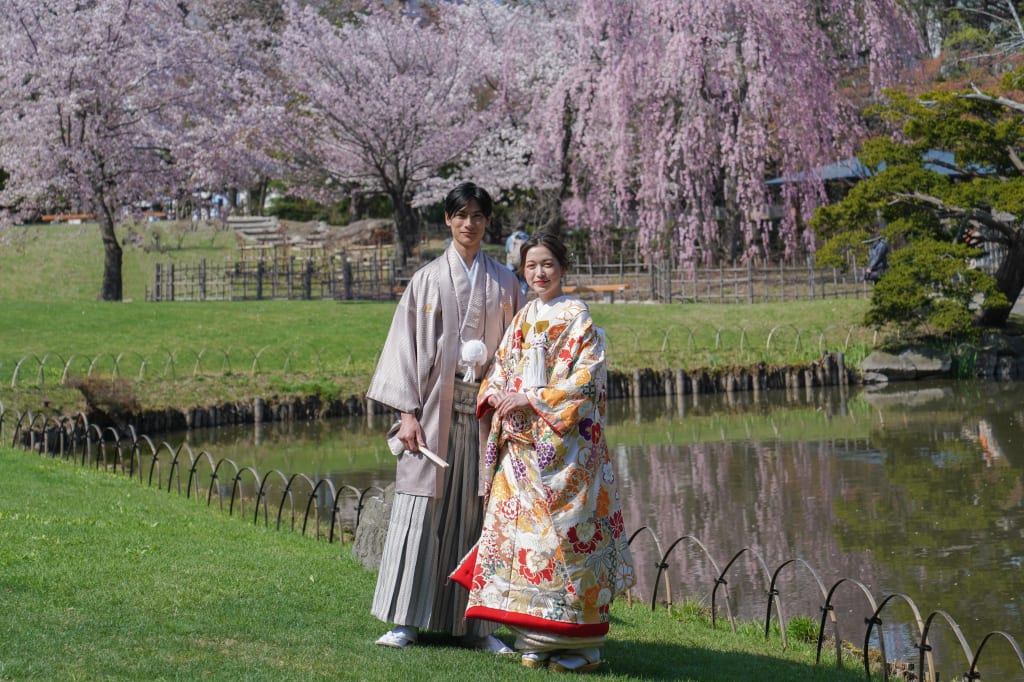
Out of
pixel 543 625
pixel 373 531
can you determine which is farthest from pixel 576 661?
pixel 373 531

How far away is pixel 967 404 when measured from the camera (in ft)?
49.7

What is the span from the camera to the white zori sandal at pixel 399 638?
436cm

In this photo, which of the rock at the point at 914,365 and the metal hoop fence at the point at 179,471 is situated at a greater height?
the rock at the point at 914,365

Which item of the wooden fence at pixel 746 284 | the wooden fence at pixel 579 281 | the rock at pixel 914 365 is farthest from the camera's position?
the wooden fence at pixel 579 281

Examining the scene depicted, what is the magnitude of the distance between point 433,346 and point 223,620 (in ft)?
4.67

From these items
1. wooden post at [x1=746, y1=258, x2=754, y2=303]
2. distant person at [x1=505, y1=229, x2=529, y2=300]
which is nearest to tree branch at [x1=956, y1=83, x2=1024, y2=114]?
wooden post at [x1=746, y1=258, x2=754, y2=303]

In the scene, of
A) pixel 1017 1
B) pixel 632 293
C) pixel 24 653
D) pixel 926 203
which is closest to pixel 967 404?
pixel 926 203

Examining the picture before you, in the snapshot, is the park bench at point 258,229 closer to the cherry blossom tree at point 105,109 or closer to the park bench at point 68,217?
the park bench at point 68,217

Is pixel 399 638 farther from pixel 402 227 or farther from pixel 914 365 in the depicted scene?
pixel 402 227

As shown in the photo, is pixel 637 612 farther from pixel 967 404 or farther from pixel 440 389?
pixel 967 404

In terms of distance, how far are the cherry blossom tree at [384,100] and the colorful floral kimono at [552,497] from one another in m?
21.5

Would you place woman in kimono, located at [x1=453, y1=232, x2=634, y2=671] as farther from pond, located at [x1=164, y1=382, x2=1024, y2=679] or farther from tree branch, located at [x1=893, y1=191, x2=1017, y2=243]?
tree branch, located at [x1=893, y1=191, x2=1017, y2=243]

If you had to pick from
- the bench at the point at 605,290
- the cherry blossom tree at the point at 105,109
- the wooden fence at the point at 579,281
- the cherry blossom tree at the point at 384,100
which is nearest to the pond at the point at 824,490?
the wooden fence at the point at 579,281

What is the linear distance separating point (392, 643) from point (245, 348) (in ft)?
44.1
